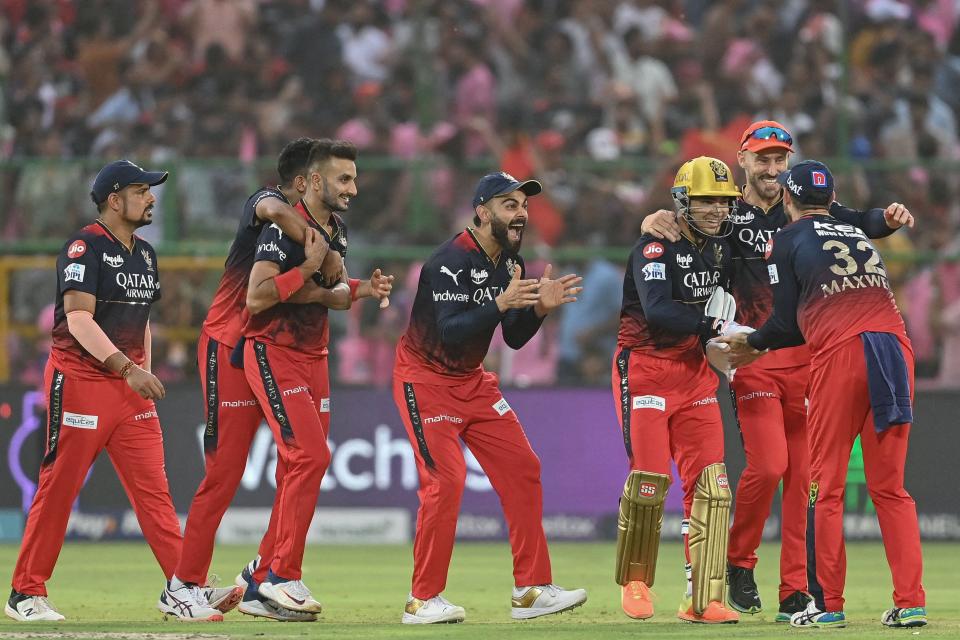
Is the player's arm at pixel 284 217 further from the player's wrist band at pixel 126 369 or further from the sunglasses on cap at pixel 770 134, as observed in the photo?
the sunglasses on cap at pixel 770 134

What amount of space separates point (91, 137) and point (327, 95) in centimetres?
269

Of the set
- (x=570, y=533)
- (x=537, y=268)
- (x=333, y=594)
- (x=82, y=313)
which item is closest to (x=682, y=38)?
(x=537, y=268)

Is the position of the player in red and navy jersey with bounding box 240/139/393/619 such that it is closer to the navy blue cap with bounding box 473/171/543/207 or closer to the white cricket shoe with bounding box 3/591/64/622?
the navy blue cap with bounding box 473/171/543/207

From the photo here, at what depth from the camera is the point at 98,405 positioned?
8484mm

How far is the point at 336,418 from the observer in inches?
553

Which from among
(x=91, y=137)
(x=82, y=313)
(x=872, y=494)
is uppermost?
(x=91, y=137)

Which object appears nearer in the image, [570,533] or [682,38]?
[570,533]

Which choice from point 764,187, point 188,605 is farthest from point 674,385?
point 188,605

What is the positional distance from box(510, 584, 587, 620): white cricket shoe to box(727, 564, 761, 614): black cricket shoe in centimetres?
97

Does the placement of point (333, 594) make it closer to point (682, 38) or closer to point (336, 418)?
point (336, 418)

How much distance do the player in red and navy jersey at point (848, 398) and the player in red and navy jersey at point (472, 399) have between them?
1.27 m

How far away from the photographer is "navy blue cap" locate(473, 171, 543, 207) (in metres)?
8.39

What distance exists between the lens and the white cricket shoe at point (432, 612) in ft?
26.5

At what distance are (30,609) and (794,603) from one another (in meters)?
4.18
